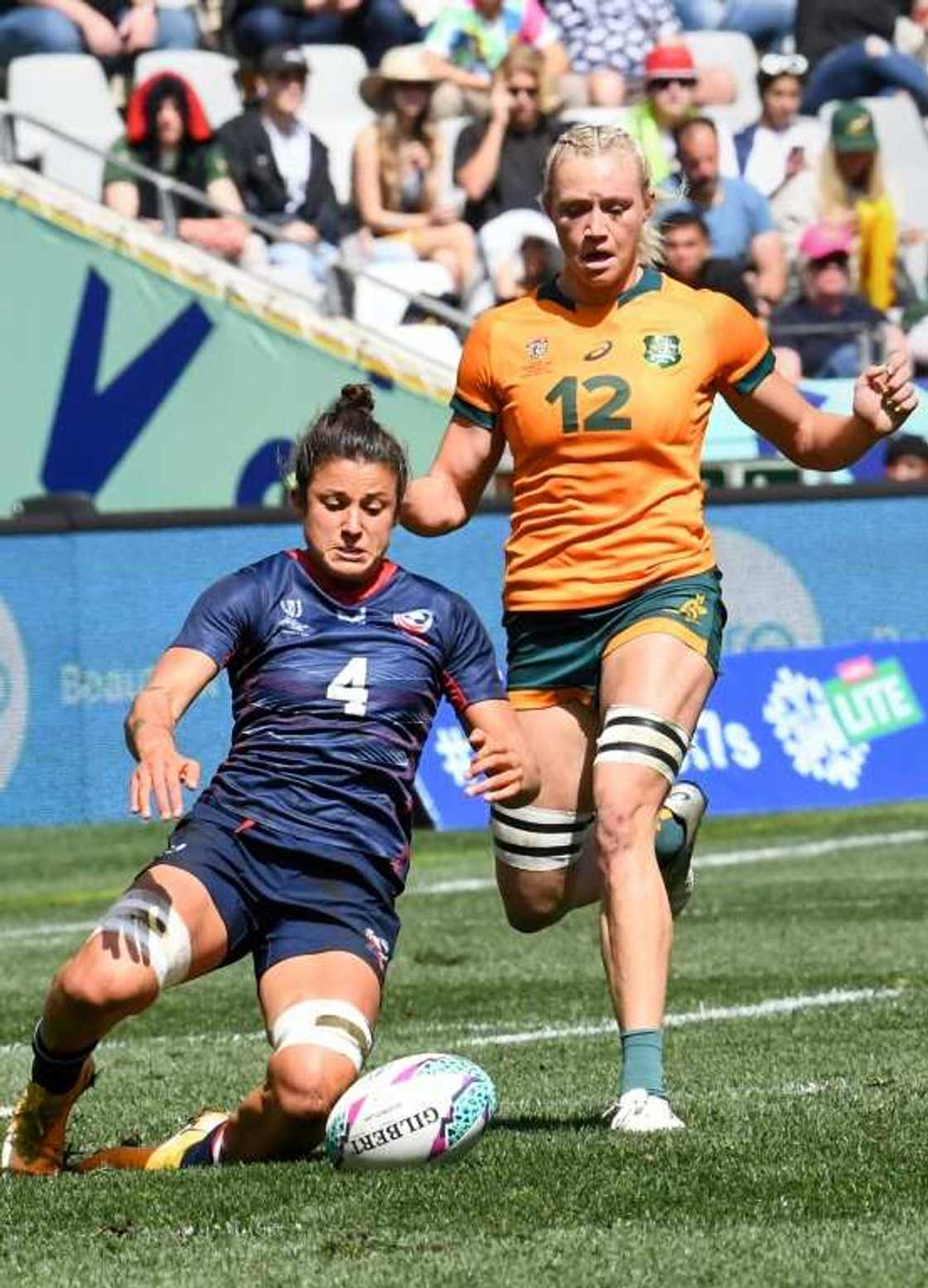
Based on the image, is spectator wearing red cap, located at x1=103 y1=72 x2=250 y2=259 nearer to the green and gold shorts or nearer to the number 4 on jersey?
the green and gold shorts

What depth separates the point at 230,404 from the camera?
18.3 m

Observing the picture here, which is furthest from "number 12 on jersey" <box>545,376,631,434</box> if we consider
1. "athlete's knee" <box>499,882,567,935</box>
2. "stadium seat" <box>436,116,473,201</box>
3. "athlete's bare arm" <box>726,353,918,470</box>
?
"stadium seat" <box>436,116,473,201</box>

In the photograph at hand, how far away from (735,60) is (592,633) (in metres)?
15.3

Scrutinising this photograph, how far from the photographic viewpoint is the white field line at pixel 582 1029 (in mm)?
8312

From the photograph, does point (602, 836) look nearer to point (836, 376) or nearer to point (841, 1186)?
point (841, 1186)

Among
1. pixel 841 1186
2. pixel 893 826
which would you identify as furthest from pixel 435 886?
pixel 841 1186

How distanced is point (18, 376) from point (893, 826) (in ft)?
20.9

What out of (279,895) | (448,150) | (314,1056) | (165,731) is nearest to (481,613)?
(448,150)

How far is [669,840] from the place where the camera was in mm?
6934

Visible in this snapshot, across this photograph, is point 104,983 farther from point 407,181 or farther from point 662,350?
point 407,181

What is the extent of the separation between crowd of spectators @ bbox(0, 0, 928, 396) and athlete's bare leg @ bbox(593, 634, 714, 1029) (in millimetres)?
10408

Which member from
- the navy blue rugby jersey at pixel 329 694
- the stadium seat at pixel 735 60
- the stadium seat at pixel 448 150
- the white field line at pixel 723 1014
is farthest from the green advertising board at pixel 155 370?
the navy blue rugby jersey at pixel 329 694

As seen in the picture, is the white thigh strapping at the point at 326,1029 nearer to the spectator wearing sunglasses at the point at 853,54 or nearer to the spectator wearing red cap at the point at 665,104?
the spectator wearing red cap at the point at 665,104

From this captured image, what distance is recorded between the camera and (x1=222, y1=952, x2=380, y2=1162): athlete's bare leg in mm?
5848
